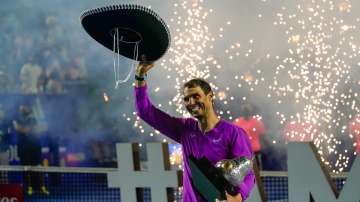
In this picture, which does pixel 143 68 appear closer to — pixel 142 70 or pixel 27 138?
pixel 142 70

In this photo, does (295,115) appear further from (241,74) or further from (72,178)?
(72,178)

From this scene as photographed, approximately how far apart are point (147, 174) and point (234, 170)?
250 centimetres

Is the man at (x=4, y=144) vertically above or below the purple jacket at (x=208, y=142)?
above

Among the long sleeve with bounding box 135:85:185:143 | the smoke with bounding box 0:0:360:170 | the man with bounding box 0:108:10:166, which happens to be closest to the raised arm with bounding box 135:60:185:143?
the long sleeve with bounding box 135:85:185:143

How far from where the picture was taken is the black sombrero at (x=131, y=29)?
4289 mm

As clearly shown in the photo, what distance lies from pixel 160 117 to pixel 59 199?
3.96 metres

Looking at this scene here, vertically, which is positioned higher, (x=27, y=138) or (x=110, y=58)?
(x=110, y=58)

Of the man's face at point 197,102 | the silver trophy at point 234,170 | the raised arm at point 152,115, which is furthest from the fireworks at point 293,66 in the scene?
the silver trophy at point 234,170

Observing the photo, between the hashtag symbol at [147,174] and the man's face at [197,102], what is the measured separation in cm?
173

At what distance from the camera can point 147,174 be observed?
18.1 feet

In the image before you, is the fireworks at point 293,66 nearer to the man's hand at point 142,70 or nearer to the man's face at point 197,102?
the man's hand at point 142,70

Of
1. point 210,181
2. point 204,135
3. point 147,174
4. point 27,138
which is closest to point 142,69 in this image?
point 204,135

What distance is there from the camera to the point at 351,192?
4914 millimetres

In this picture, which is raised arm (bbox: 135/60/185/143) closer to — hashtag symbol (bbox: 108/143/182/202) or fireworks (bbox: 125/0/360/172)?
hashtag symbol (bbox: 108/143/182/202)
